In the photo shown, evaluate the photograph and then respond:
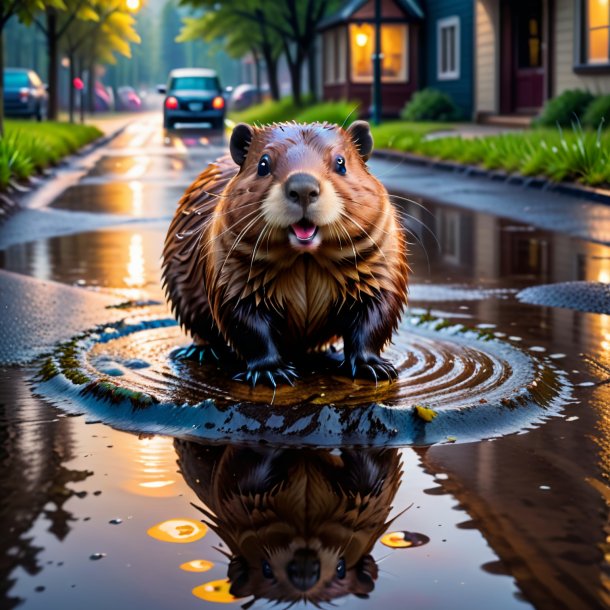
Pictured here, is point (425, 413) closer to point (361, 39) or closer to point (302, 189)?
point (302, 189)

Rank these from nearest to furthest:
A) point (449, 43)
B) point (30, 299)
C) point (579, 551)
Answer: point (579, 551) → point (30, 299) → point (449, 43)

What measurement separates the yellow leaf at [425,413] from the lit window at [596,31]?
72.5ft

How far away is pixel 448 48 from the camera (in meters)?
36.7

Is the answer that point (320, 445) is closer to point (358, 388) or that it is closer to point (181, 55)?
point (358, 388)

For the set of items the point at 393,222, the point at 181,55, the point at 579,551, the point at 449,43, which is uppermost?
the point at 181,55

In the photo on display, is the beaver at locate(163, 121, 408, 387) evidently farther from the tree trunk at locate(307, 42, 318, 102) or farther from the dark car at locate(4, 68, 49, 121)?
the tree trunk at locate(307, 42, 318, 102)

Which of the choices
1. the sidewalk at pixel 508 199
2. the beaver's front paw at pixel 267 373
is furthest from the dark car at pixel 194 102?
the beaver's front paw at pixel 267 373

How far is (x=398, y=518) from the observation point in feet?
11.9

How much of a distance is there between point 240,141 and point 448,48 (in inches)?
1289

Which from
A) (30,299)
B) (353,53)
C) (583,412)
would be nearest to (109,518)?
(583,412)

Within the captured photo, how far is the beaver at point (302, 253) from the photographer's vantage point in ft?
14.9

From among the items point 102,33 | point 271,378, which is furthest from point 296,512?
point 102,33

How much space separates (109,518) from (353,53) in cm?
3839

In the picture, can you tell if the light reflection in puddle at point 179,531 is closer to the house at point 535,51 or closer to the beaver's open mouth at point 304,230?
the beaver's open mouth at point 304,230
